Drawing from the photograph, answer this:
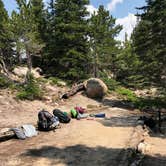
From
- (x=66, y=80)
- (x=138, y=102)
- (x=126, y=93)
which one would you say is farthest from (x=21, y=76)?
(x=138, y=102)

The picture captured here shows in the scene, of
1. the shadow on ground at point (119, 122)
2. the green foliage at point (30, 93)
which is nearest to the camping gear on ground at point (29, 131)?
the shadow on ground at point (119, 122)

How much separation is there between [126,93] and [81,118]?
47.9ft

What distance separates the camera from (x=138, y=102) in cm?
2700

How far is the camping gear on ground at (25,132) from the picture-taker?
13.5m

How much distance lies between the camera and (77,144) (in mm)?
12266

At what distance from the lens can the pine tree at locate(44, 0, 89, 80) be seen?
33188 mm

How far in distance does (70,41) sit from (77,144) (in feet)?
76.4

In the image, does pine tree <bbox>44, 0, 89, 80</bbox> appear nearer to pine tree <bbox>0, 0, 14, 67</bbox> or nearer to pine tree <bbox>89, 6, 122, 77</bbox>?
pine tree <bbox>89, 6, 122, 77</bbox>

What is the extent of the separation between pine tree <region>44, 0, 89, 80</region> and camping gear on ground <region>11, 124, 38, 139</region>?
18.5 meters

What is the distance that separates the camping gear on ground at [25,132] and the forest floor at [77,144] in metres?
0.33

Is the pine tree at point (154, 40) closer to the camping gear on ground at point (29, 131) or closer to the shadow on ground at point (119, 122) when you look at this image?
the shadow on ground at point (119, 122)

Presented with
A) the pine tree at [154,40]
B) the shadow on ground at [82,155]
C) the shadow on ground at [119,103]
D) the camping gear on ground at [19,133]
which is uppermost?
the pine tree at [154,40]

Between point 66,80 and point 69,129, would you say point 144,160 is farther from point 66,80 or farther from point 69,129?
point 66,80

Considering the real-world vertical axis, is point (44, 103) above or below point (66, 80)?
below
